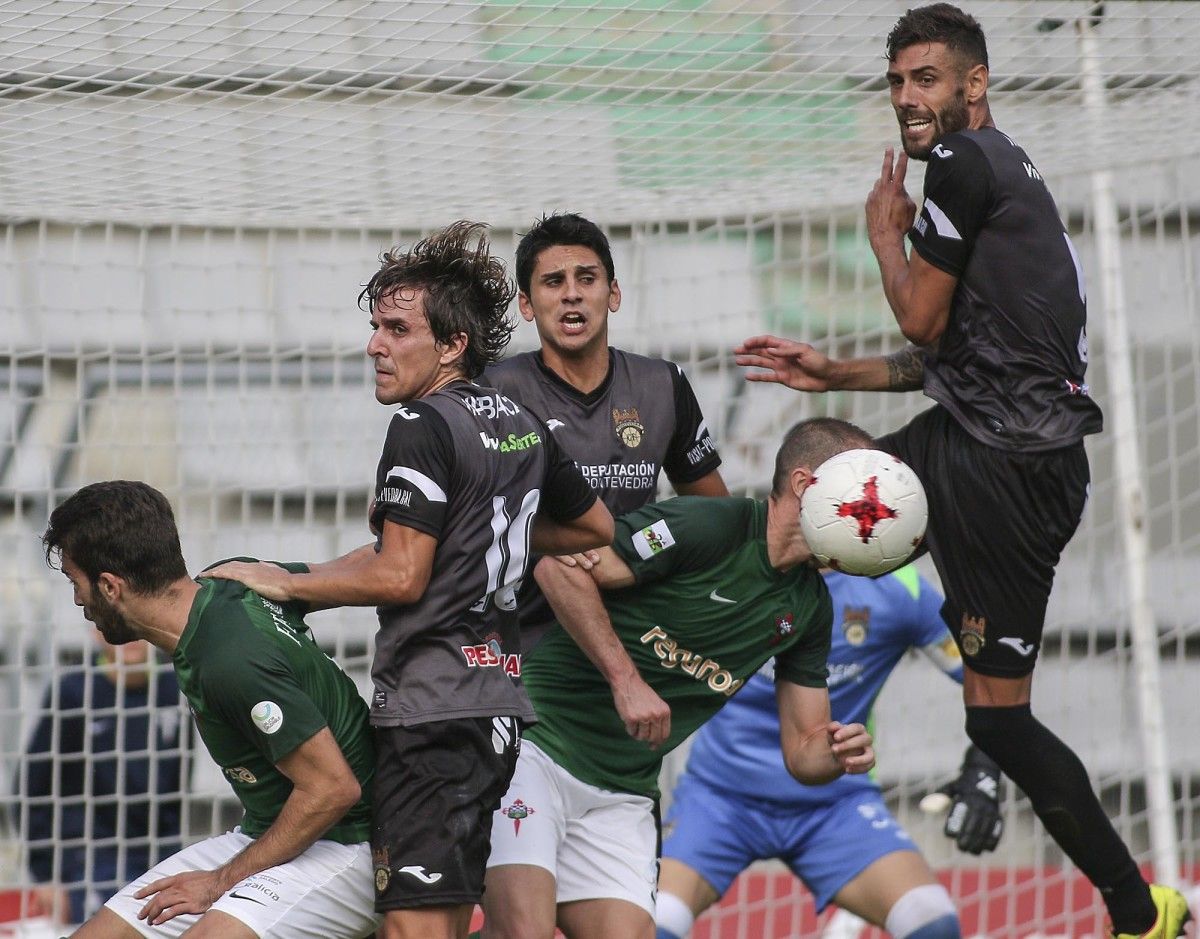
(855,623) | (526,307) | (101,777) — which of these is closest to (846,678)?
(855,623)

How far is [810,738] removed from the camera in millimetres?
4309

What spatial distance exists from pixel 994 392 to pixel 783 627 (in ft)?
2.73

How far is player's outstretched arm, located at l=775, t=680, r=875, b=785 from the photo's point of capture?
157 inches

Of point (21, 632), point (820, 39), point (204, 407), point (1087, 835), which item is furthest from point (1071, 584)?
point (21, 632)

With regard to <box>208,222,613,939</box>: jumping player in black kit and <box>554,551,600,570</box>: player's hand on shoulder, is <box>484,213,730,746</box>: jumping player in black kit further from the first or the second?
<box>208,222,613,939</box>: jumping player in black kit

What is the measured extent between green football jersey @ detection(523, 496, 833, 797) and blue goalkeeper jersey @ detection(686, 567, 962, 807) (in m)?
1.23

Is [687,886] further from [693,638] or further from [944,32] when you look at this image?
[944,32]

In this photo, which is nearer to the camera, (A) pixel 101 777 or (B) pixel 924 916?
(B) pixel 924 916

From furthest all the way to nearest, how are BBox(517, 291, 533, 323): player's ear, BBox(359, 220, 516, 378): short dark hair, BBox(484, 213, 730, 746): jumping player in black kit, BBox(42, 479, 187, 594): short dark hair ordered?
BBox(517, 291, 533, 323): player's ear → BBox(484, 213, 730, 746): jumping player in black kit → BBox(359, 220, 516, 378): short dark hair → BBox(42, 479, 187, 594): short dark hair

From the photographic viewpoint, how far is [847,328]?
25.4 feet

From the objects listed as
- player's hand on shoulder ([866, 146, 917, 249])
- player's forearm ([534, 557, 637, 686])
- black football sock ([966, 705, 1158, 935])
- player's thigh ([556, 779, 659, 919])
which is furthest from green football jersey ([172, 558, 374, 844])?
player's hand on shoulder ([866, 146, 917, 249])

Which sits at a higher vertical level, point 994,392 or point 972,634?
point 994,392

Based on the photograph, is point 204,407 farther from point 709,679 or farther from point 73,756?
point 709,679

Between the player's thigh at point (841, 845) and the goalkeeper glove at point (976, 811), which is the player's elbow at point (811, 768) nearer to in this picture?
the goalkeeper glove at point (976, 811)
